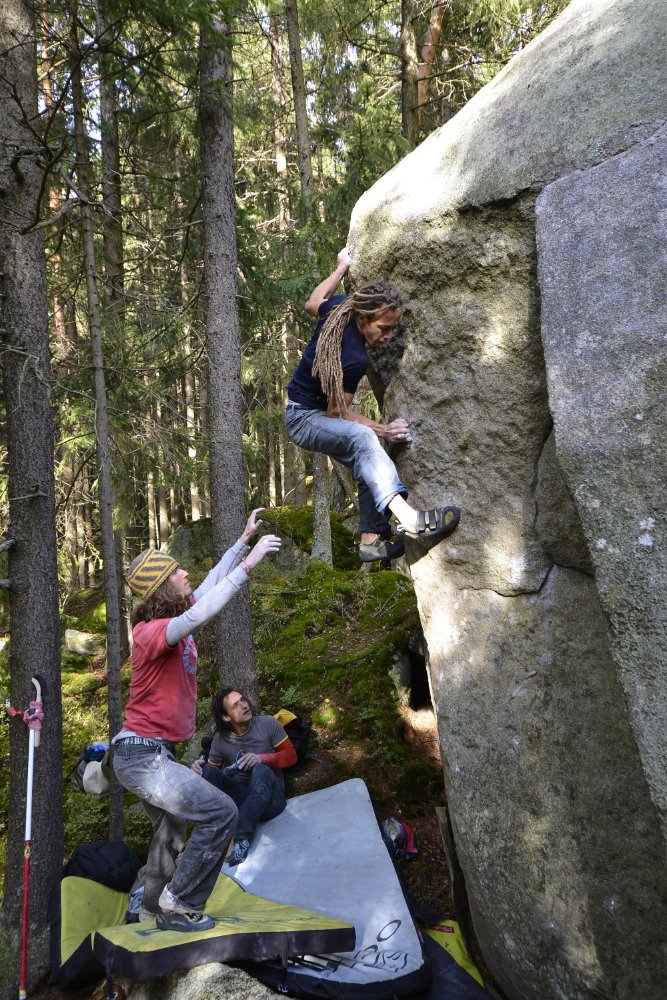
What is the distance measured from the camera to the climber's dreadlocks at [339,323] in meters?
4.54

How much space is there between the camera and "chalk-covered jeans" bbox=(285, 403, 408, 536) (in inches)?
176

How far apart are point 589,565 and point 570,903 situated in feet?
5.87

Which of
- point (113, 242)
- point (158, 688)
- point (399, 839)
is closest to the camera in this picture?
point (158, 688)

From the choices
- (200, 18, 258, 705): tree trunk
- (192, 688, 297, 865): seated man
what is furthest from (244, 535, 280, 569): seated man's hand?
(200, 18, 258, 705): tree trunk

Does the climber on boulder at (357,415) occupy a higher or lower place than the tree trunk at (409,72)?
lower

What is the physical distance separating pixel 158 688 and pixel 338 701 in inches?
154

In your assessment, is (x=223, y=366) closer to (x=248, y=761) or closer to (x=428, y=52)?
(x=248, y=761)

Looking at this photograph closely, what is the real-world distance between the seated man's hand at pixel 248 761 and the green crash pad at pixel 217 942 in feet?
3.83

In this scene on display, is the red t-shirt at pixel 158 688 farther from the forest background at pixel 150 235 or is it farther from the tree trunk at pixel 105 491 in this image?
the tree trunk at pixel 105 491

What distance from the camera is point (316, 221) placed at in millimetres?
10570

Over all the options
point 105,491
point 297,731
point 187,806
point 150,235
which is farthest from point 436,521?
point 150,235

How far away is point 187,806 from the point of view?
13.9 ft

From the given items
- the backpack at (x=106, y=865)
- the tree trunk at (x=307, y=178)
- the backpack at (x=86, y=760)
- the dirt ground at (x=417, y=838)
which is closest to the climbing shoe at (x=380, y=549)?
the dirt ground at (x=417, y=838)

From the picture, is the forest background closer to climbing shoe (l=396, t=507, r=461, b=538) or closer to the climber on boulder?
the climber on boulder
